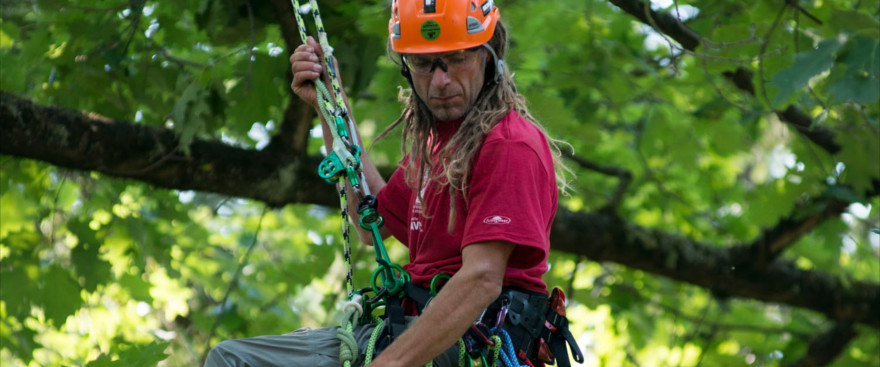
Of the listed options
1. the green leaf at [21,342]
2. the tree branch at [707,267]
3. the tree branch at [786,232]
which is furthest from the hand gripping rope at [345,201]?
the tree branch at [786,232]

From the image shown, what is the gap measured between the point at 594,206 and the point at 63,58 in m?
3.74

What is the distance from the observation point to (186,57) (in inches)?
241

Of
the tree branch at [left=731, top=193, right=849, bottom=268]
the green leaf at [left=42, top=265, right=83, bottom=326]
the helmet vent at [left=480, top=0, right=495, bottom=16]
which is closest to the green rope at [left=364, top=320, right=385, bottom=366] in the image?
the helmet vent at [left=480, top=0, right=495, bottom=16]

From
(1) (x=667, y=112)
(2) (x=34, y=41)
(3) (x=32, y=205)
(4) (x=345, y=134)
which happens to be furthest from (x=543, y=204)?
(1) (x=667, y=112)

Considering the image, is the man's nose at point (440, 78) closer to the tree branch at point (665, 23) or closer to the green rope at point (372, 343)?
the green rope at point (372, 343)

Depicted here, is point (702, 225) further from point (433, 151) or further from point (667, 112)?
point (433, 151)

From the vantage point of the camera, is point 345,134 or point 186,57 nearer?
point 345,134

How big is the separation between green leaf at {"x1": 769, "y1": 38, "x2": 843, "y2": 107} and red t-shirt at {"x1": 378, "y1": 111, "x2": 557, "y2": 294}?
102cm

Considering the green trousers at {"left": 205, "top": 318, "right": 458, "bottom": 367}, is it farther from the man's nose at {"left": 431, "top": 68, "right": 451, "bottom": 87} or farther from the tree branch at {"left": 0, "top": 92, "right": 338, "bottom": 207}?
the tree branch at {"left": 0, "top": 92, "right": 338, "bottom": 207}

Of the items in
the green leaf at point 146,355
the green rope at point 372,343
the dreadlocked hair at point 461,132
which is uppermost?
the dreadlocked hair at point 461,132

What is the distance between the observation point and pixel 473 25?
9.17 feet

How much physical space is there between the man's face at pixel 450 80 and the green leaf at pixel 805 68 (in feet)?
3.69

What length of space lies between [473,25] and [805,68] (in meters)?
1.24

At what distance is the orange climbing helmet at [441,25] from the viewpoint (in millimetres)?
2758
